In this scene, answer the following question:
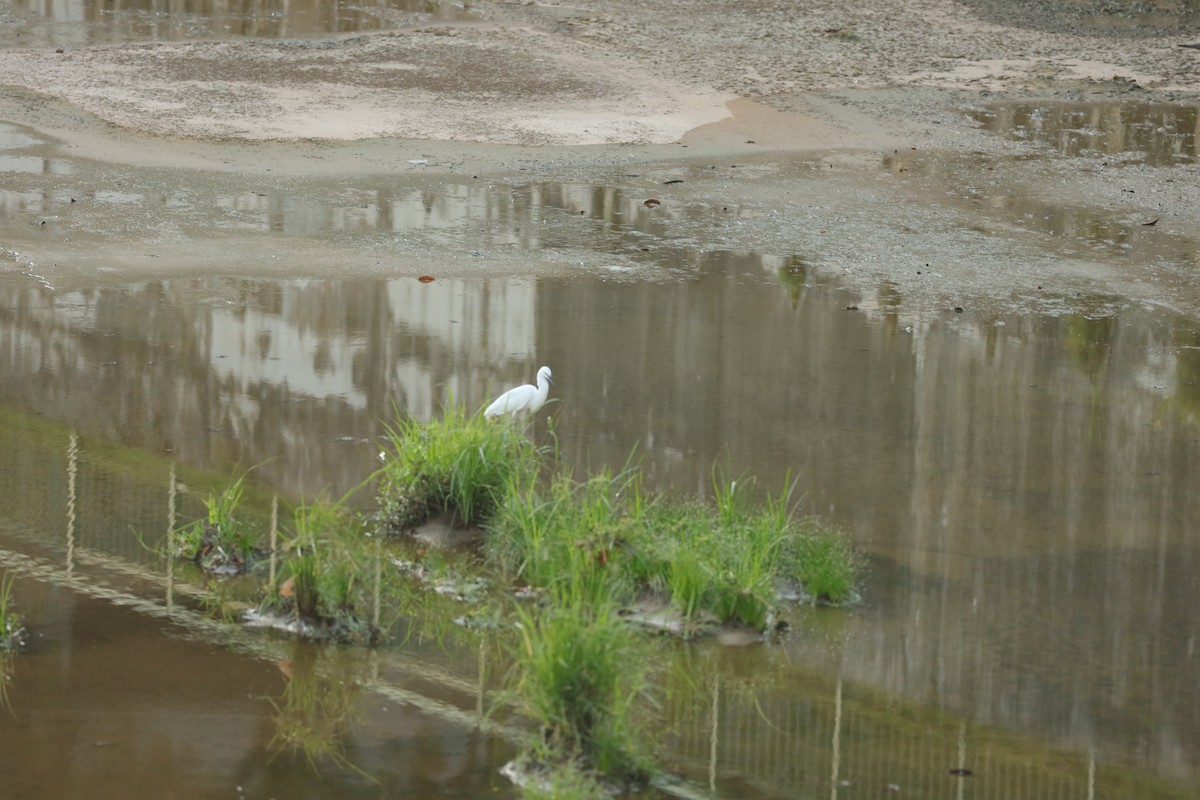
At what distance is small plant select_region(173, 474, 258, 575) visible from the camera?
5.60m

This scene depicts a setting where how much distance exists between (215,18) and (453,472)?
38.2ft

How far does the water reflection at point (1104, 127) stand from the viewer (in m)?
13.1

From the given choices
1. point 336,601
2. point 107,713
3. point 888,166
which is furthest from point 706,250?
point 107,713

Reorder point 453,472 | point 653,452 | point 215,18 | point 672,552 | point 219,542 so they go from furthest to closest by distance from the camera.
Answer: point 215,18 < point 653,452 < point 453,472 < point 219,542 < point 672,552

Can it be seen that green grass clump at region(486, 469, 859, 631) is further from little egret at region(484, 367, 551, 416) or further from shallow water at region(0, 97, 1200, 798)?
little egret at region(484, 367, 551, 416)

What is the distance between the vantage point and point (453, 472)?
5988 mm

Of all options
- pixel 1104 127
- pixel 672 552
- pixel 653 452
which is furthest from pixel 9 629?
pixel 1104 127

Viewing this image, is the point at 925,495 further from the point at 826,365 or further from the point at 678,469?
the point at 826,365

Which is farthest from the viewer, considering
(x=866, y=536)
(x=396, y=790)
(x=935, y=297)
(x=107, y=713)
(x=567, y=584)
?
(x=935, y=297)

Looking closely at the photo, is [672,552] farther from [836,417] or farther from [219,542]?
[836,417]

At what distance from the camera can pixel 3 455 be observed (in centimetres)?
641

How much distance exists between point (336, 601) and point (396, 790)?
1.07 m

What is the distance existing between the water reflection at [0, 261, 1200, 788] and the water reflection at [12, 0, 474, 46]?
7.44 m

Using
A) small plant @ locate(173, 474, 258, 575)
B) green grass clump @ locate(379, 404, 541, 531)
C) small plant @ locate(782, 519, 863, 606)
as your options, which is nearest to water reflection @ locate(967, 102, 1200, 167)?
small plant @ locate(782, 519, 863, 606)
